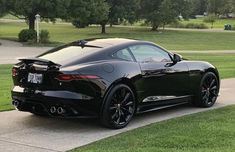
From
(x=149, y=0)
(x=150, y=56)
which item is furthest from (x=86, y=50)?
(x=149, y=0)

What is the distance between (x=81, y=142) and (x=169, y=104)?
2.57m

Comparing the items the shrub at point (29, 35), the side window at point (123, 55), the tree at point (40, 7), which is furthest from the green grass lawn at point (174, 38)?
the side window at point (123, 55)

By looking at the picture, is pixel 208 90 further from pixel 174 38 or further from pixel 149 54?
pixel 174 38

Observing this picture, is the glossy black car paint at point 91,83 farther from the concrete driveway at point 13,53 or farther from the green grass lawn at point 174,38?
the green grass lawn at point 174,38

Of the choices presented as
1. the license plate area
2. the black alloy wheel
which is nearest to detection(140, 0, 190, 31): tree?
the black alloy wheel

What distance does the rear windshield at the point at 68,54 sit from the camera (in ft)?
24.8

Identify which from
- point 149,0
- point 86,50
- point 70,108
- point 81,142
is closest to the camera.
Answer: point 81,142

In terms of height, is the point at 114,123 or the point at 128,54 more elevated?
the point at 128,54

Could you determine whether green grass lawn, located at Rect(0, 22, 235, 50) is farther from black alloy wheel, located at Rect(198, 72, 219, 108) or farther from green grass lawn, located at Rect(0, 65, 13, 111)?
black alloy wheel, located at Rect(198, 72, 219, 108)

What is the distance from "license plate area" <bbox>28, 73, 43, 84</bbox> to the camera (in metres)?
7.39

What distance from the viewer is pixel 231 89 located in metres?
12.4

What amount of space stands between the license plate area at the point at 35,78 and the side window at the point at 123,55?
125cm

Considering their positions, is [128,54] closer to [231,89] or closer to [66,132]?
[66,132]

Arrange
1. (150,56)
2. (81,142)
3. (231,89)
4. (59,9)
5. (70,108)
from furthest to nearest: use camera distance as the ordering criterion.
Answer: (59,9)
(231,89)
(150,56)
(70,108)
(81,142)
